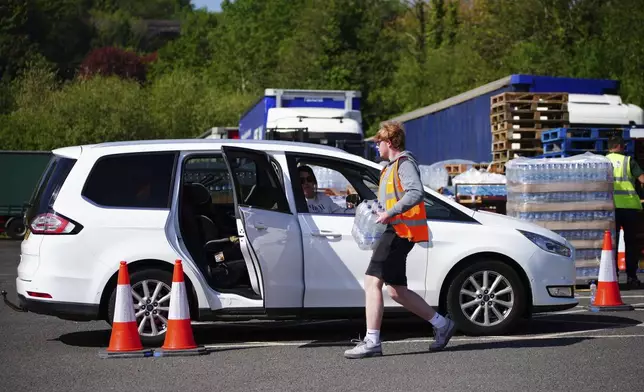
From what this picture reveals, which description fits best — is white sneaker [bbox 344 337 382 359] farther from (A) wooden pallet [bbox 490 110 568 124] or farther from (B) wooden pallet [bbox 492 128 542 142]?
(A) wooden pallet [bbox 490 110 568 124]

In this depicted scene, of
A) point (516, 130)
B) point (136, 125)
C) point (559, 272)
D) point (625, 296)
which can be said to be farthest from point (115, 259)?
point (136, 125)

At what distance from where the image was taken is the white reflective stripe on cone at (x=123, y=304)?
969cm

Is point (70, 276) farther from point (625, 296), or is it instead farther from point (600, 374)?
point (625, 296)

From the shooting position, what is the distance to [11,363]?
9641 mm

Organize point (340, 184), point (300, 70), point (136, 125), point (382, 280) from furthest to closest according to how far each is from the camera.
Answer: point (300, 70)
point (136, 125)
point (340, 184)
point (382, 280)

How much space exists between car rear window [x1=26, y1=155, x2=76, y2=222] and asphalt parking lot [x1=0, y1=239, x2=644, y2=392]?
1.18 meters

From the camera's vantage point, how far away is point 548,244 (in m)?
10.9

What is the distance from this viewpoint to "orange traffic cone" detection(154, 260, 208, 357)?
31.9 feet

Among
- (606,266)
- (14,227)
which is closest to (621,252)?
(606,266)

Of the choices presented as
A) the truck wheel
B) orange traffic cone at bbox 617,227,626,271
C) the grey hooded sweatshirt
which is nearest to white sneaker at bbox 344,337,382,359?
the grey hooded sweatshirt

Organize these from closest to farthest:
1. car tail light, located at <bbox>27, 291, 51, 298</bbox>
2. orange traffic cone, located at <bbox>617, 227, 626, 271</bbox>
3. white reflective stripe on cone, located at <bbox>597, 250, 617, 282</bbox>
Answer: car tail light, located at <bbox>27, 291, 51, 298</bbox>
white reflective stripe on cone, located at <bbox>597, 250, 617, 282</bbox>
orange traffic cone, located at <bbox>617, 227, 626, 271</bbox>

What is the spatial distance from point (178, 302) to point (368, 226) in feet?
5.25

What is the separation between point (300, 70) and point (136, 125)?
18243 mm

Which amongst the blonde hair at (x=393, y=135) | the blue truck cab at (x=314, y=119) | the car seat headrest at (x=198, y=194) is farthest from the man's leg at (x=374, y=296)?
the blue truck cab at (x=314, y=119)
